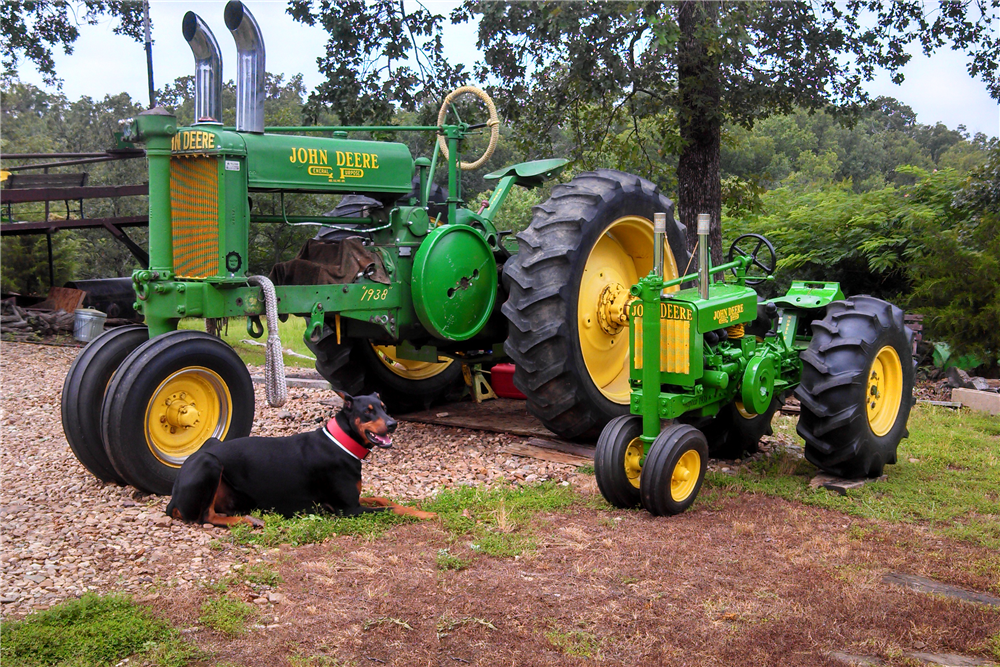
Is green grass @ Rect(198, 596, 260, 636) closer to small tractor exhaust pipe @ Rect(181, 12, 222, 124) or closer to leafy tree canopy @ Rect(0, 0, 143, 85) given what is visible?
small tractor exhaust pipe @ Rect(181, 12, 222, 124)

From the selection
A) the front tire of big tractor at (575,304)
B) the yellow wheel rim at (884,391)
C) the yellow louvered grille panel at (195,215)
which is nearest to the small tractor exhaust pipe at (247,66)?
the yellow louvered grille panel at (195,215)

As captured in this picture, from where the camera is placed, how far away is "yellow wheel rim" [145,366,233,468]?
16.9 feet

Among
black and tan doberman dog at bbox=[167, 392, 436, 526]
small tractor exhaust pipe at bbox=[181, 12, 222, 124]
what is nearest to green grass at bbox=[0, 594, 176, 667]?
black and tan doberman dog at bbox=[167, 392, 436, 526]

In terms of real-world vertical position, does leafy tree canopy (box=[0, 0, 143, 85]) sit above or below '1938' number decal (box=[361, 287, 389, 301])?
above

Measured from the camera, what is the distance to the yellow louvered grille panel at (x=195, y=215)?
19.2ft

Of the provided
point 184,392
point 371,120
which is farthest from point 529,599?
point 371,120

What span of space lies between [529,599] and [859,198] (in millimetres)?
10876

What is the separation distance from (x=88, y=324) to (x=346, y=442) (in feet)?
34.3

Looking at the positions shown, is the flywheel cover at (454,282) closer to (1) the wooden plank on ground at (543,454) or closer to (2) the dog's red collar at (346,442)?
(1) the wooden plank on ground at (543,454)

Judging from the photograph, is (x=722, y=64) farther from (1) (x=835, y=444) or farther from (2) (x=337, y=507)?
(2) (x=337, y=507)

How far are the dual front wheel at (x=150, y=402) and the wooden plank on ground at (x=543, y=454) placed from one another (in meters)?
2.03

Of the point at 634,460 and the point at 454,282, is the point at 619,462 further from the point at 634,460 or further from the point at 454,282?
the point at 454,282

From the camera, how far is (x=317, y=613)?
11.8ft

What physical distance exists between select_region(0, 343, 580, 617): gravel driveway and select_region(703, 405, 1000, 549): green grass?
1366mm
